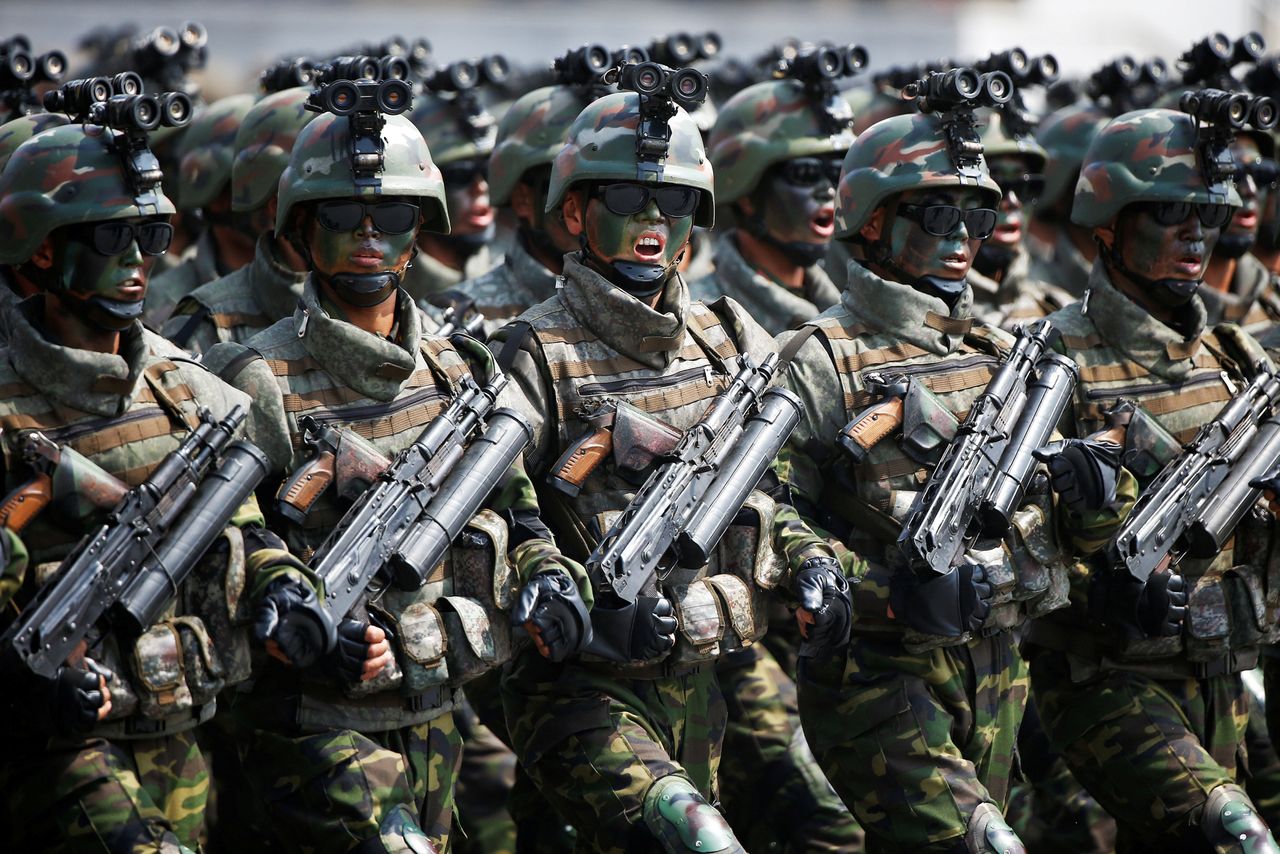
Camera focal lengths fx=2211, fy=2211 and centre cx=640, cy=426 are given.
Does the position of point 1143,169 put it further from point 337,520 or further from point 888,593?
point 337,520

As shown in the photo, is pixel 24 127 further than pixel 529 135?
No

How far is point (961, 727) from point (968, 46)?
33258 millimetres

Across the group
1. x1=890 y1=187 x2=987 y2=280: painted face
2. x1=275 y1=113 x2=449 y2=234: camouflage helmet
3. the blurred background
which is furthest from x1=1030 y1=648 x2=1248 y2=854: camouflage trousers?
the blurred background

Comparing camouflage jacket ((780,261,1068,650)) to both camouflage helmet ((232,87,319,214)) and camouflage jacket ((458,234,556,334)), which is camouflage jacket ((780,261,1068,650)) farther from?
camouflage helmet ((232,87,319,214))

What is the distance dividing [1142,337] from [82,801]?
5.02 meters

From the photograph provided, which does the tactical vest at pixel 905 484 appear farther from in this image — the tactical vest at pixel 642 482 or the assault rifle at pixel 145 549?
the assault rifle at pixel 145 549

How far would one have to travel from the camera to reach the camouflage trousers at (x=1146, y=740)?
9.23 m

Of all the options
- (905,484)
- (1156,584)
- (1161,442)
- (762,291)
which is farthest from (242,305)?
(1156,584)

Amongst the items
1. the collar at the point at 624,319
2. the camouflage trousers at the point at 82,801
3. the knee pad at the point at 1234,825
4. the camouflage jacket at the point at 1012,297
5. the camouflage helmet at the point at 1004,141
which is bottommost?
the knee pad at the point at 1234,825

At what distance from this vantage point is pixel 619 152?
886cm

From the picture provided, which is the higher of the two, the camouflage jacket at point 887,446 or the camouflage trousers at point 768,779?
the camouflage jacket at point 887,446

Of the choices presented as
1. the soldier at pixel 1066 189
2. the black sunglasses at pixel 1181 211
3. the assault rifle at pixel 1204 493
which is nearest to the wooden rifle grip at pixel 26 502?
the assault rifle at pixel 1204 493

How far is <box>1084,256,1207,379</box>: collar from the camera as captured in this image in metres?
9.77

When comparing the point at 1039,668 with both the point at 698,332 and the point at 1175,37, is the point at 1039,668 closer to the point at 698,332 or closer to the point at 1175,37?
the point at 698,332
